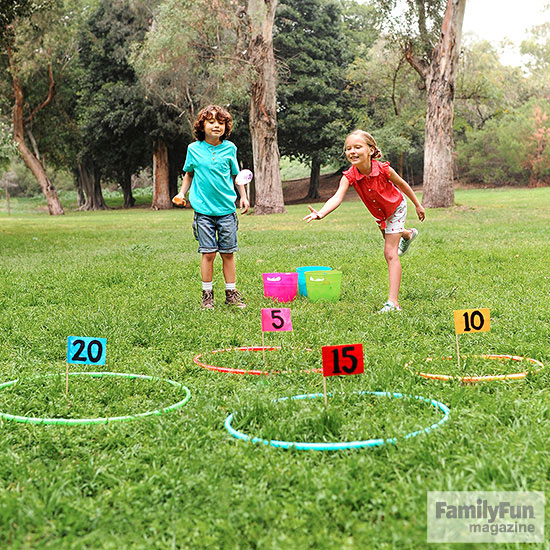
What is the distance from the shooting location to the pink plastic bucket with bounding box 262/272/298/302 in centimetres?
526

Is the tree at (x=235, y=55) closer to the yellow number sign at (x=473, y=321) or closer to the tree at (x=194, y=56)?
the tree at (x=194, y=56)

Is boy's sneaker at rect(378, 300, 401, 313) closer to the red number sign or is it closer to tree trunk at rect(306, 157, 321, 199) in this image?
the red number sign

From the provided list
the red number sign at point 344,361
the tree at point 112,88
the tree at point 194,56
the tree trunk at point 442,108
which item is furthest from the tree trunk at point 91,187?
the red number sign at point 344,361

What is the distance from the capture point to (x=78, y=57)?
94.6ft

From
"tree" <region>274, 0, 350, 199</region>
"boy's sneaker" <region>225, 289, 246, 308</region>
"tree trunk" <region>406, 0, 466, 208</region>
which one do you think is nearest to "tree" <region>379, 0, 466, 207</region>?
"tree trunk" <region>406, 0, 466, 208</region>

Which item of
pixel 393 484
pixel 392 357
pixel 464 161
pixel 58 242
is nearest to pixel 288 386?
pixel 392 357

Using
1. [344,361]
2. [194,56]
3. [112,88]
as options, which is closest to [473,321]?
[344,361]

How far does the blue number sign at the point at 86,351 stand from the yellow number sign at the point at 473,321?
1788 millimetres

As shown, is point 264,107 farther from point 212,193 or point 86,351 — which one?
point 86,351

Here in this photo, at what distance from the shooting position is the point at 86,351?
2854 mm

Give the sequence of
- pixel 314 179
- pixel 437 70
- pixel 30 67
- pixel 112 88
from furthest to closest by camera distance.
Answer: pixel 314 179
pixel 112 88
pixel 30 67
pixel 437 70

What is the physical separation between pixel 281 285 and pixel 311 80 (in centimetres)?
2674

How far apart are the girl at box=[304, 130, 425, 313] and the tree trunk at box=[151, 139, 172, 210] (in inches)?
1032

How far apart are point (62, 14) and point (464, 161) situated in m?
26.6
